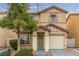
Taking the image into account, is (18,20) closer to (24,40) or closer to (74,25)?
(24,40)

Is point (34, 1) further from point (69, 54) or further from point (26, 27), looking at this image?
point (69, 54)

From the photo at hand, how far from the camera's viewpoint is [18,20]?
33.6ft

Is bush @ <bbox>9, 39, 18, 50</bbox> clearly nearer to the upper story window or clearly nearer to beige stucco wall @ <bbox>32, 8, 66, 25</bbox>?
beige stucco wall @ <bbox>32, 8, 66, 25</bbox>

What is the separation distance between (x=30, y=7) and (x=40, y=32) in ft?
2.74

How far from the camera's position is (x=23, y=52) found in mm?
10227

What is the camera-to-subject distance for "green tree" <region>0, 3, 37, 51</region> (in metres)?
10.2

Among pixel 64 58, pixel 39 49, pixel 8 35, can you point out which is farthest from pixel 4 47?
pixel 64 58

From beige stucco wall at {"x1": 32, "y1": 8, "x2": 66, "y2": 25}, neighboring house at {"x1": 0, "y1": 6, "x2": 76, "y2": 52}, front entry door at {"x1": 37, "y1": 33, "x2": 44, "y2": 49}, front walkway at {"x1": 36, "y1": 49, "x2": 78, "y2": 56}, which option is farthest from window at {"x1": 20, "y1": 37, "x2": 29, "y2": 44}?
beige stucco wall at {"x1": 32, "y1": 8, "x2": 66, "y2": 25}

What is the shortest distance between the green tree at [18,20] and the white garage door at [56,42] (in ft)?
2.38

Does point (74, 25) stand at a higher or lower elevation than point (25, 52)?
higher

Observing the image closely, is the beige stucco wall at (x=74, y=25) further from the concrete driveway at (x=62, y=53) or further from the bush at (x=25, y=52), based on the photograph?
the bush at (x=25, y=52)

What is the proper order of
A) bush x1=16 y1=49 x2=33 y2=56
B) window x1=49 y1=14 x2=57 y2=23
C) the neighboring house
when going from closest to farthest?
bush x1=16 y1=49 x2=33 y2=56 → the neighboring house → window x1=49 y1=14 x2=57 y2=23

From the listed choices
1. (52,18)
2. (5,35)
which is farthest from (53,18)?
(5,35)

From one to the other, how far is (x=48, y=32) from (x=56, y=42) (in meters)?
0.38
